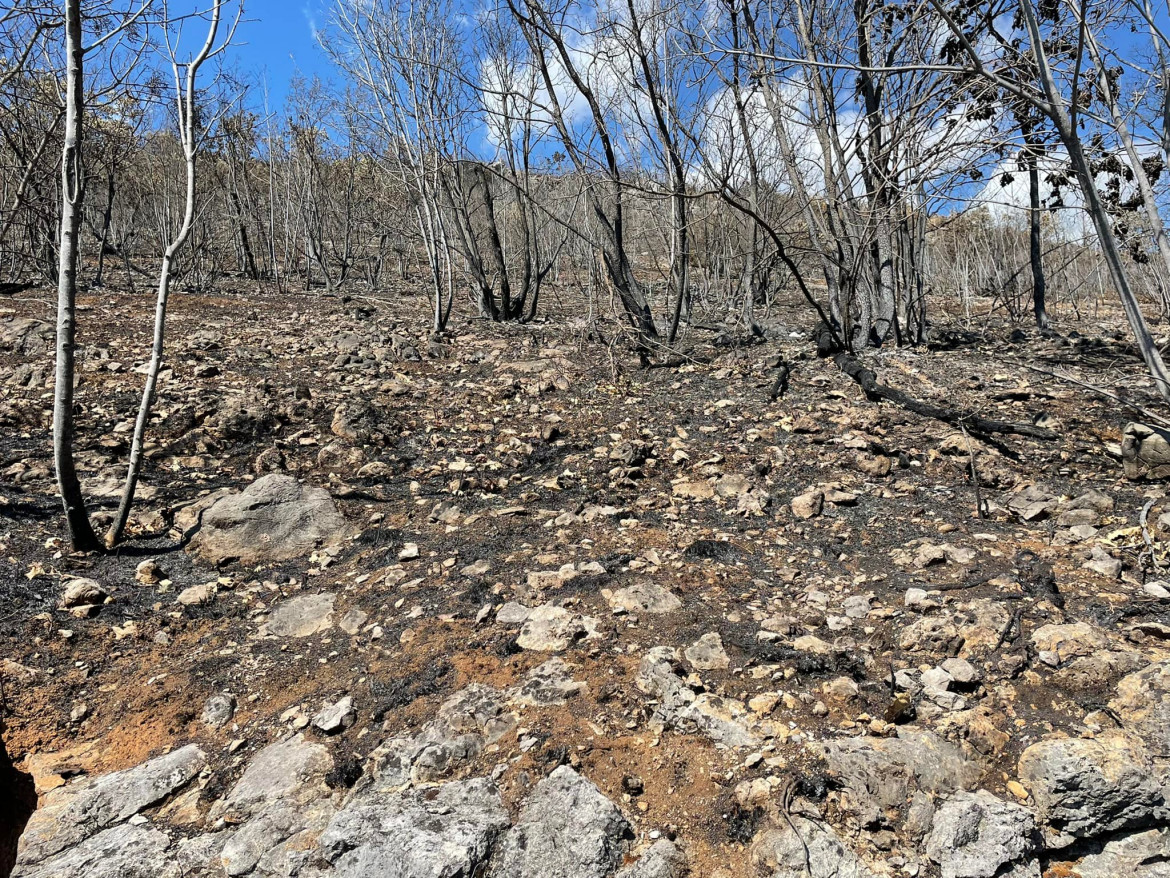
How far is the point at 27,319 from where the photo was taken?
6297 mm

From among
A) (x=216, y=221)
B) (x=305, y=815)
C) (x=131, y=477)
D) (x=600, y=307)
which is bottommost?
(x=305, y=815)

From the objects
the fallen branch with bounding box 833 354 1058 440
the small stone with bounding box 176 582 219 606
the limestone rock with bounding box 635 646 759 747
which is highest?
the fallen branch with bounding box 833 354 1058 440

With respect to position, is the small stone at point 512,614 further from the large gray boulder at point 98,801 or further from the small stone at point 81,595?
the small stone at point 81,595

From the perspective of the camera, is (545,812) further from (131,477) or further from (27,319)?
(27,319)

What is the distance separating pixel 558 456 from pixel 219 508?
1975 mm

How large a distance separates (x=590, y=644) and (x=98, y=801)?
162cm

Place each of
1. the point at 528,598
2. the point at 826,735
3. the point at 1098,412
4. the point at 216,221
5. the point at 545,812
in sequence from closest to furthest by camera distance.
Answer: the point at 545,812 < the point at 826,735 < the point at 528,598 < the point at 1098,412 < the point at 216,221

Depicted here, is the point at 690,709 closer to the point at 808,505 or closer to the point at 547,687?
the point at 547,687

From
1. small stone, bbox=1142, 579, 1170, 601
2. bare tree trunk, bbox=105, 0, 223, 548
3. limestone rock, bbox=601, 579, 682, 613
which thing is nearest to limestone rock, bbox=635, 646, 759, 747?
limestone rock, bbox=601, 579, 682, 613

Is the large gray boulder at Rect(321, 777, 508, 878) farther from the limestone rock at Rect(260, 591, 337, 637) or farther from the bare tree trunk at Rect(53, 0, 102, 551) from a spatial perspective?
the bare tree trunk at Rect(53, 0, 102, 551)

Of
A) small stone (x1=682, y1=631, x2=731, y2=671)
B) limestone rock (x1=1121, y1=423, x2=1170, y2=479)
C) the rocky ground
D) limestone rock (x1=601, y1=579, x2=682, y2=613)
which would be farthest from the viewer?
limestone rock (x1=1121, y1=423, x2=1170, y2=479)

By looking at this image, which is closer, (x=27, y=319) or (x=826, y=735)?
(x=826, y=735)

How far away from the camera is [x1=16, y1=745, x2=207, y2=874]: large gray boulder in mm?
1996

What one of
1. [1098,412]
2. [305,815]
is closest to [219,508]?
[305,815]
